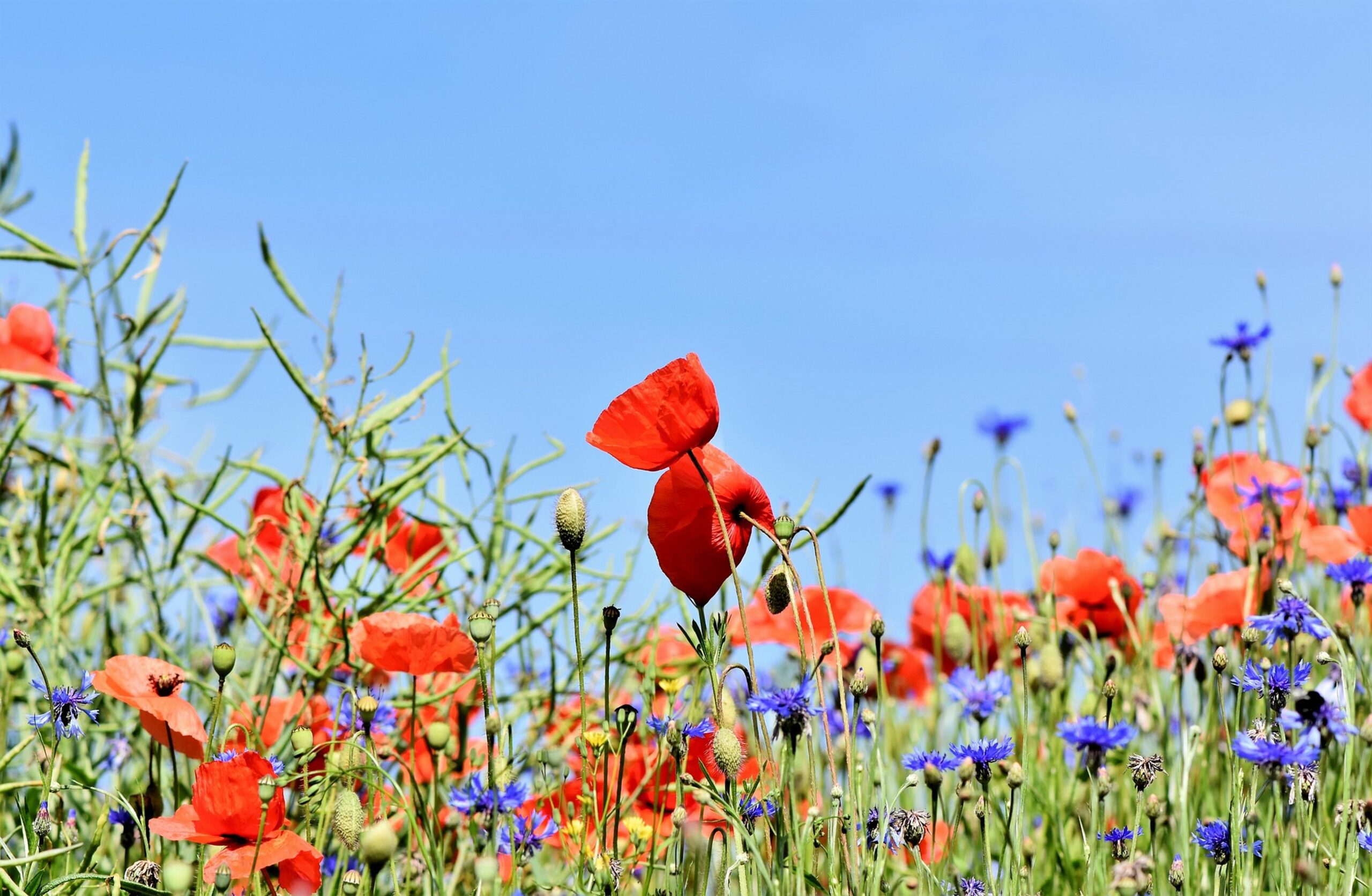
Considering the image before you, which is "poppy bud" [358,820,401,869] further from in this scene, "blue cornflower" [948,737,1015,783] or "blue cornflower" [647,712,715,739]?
"blue cornflower" [948,737,1015,783]

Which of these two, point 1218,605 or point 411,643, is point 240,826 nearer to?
point 411,643

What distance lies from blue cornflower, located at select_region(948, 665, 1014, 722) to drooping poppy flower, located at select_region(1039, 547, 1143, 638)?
551 millimetres

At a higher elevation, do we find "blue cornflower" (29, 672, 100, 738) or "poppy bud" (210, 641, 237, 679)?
"poppy bud" (210, 641, 237, 679)

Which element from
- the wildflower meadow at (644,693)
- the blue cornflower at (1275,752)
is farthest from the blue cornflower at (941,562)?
the blue cornflower at (1275,752)

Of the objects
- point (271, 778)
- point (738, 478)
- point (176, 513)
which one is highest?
point (176, 513)

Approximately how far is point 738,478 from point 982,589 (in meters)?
1.14

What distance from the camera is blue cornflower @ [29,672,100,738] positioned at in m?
1.24

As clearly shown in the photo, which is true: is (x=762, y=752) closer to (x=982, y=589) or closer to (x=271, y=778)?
(x=271, y=778)

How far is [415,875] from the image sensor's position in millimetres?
1365

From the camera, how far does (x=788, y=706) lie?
3.70 feet

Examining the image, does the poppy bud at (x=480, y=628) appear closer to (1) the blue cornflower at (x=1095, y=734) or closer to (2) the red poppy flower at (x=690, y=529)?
(2) the red poppy flower at (x=690, y=529)

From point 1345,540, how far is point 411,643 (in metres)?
1.43

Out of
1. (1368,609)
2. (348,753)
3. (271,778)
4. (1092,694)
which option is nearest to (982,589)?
(1092,694)

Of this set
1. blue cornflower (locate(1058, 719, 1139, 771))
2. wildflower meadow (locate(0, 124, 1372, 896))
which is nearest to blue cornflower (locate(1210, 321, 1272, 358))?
wildflower meadow (locate(0, 124, 1372, 896))
